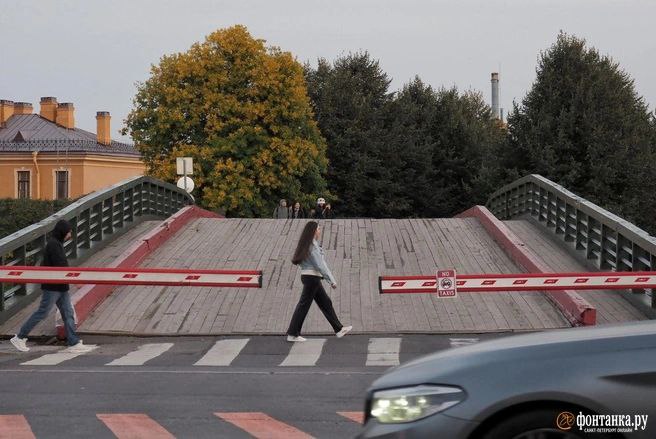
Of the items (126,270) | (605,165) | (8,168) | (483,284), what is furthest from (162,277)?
(8,168)

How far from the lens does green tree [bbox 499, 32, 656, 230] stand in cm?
4997

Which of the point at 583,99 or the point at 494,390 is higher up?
the point at 583,99

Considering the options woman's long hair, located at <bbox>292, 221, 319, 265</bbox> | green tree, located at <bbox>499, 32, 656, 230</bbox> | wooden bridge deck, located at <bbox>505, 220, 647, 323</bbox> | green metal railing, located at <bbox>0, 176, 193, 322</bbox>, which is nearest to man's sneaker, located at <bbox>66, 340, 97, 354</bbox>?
→ green metal railing, located at <bbox>0, 176, 193, 322</bbox>

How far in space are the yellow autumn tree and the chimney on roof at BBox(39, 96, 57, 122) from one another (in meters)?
43.5

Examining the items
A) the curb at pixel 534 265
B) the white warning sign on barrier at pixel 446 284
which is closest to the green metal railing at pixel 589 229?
the curb at pixel 534 265

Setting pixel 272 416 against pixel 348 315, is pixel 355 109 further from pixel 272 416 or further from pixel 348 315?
pixel 272 416

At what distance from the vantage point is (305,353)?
1357 cm

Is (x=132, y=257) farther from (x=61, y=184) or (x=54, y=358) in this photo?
(x=61, y=184)

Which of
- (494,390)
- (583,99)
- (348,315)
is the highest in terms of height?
(583,99)

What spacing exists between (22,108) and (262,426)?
338ft

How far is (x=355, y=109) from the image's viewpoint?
221ft

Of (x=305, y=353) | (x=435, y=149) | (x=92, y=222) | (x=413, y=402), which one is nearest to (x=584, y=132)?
(x=435, y=149)

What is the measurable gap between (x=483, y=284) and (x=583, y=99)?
36799mm

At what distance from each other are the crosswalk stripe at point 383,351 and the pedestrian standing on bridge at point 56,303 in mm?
3554
